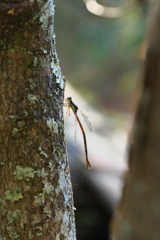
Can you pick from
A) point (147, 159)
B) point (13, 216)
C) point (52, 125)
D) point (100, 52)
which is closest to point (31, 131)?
point (52, 125)

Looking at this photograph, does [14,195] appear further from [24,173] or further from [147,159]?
[147,159]

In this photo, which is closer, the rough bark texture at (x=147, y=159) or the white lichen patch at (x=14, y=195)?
the rough bark texture at (x=147, y=159)

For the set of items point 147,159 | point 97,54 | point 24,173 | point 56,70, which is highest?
point 97,54

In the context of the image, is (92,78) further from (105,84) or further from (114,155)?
(114,155)

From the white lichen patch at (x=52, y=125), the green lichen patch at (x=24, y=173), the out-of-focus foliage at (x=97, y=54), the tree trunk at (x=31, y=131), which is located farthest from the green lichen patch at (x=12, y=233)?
the out-of-focus foliage at (x=97, y=54)

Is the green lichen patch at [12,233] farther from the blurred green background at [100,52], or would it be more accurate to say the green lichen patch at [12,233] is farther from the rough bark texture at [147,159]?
the blurred green background at [100,52]

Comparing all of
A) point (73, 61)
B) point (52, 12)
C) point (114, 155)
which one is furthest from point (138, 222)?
point (73, 61)
